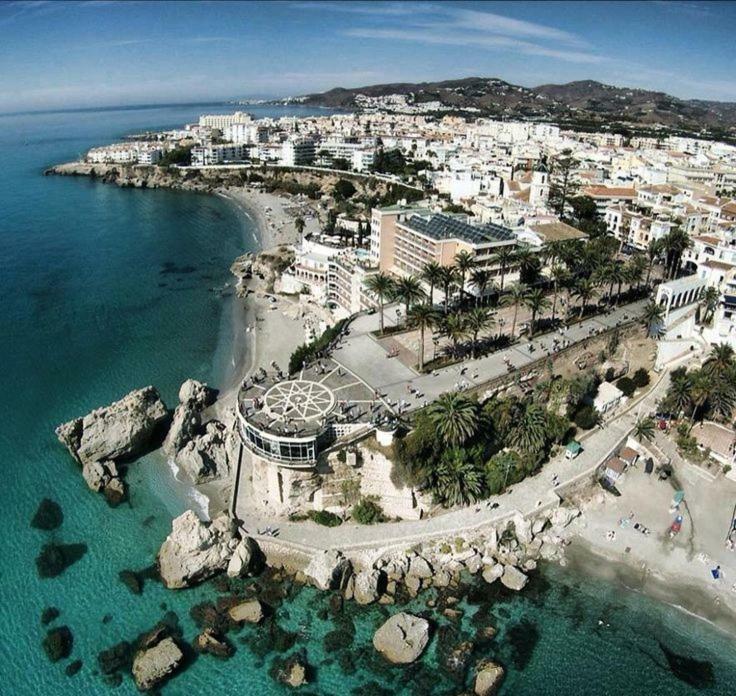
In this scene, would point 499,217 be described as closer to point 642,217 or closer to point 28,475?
point 642,217

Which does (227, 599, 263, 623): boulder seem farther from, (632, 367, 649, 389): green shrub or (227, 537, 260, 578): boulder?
(632, 367, 649, 389): green shrub

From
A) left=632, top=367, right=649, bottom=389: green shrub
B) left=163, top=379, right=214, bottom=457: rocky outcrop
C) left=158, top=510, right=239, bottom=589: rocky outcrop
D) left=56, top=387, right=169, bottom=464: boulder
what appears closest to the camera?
left=158, top=510, right=239, bottom=589: rocky outcrop

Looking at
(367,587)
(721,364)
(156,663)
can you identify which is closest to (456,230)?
(721,364)

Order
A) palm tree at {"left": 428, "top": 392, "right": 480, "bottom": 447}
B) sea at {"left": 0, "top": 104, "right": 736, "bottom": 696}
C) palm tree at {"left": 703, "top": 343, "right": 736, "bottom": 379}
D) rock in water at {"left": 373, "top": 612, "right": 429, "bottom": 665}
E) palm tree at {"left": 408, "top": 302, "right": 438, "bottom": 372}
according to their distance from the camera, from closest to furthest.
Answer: sea at {"left": 0, "top": 104, "right": 736, "bottom": 696}
rock in water at {"left": 373, "top": 612, "right": 429, "bottom": 665}
palm tree at {"left": 428, "top": 392, "right": 480, "bottom": 447}
palm tree at {"left": 408, "top": 302, "right": 438, "bottom": 372}
palm tree at {"left": 703, "top": 343, "right": 736, "bottom": 379}

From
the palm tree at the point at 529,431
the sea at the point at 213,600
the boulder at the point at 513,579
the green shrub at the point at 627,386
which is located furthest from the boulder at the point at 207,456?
the green shrub at the point at 627,386

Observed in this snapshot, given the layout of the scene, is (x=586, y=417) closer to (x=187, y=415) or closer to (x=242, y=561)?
(x=242, y=561)

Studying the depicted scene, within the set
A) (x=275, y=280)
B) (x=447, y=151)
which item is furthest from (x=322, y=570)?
(x=447, y=151)

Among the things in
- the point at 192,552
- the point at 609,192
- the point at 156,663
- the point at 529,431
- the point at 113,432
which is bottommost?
the point at 156,663

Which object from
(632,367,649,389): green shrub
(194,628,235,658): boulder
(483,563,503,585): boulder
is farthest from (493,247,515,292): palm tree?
(194,628,235,658): boulder
